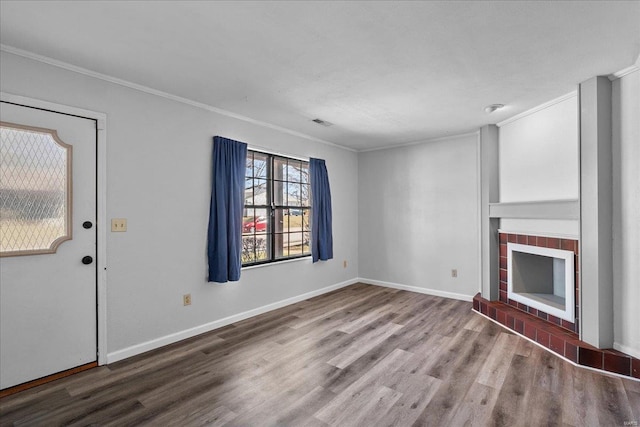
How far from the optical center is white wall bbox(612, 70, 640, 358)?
8.36 ft

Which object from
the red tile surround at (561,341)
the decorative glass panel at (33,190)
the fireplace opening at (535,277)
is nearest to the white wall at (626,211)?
the red tile surround at (561,341)

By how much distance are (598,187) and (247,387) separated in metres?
3.33

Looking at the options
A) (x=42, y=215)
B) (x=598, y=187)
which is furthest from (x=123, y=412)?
(x=598, y=187)

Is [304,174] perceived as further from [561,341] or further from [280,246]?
[561,341]

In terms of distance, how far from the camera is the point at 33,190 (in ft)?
7.70

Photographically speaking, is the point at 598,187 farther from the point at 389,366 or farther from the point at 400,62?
the point at 389,366

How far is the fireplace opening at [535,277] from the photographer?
11.4 feet

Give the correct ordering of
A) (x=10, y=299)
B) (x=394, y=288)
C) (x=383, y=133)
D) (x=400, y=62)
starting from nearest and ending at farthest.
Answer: (x=10, y=299), (x=400, y=62), (x=383, y=133), (x=394, y=288)

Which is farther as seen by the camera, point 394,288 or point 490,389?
point 394,288

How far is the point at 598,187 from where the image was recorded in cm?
271

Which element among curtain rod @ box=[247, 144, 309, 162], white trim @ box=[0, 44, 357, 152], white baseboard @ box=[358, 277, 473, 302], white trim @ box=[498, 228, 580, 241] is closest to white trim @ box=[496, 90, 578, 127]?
white trim @ box=[498, 228, 580, 241]

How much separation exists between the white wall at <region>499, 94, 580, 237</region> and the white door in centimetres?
439

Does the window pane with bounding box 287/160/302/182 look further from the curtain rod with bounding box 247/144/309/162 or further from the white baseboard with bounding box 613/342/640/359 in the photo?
the white baseboard with bounding box 613/342/640/359

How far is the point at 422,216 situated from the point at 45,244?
4633 millimetres
